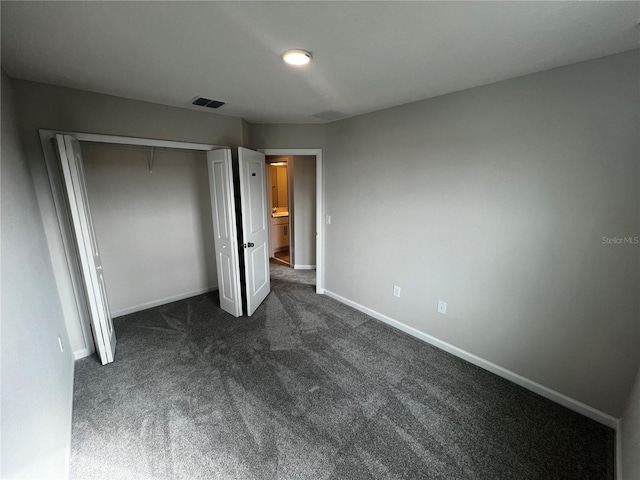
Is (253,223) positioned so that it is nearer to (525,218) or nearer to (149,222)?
(149,222)

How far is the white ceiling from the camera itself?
122cm

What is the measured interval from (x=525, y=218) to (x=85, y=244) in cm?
346

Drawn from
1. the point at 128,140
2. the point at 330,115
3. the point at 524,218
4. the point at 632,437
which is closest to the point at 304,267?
the point at 330,115

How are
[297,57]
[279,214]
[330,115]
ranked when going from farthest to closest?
[279,214]
[330,115]
[297,57]

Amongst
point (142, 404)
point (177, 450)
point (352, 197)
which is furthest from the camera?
point (352, 197)

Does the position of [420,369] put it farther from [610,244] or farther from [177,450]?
[177,450]

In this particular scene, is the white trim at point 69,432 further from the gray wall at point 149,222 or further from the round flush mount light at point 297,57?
the round flush mount light at point 297,57

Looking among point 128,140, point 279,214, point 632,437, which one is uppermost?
point 128,140

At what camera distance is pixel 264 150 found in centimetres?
358

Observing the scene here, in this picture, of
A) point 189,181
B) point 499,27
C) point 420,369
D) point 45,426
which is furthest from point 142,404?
point 499,27

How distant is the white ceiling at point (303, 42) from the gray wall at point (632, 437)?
2008 millimetres

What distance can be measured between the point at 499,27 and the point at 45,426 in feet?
9.84

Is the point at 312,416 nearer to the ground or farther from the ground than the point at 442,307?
nearer to the ground

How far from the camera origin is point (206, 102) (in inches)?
105
